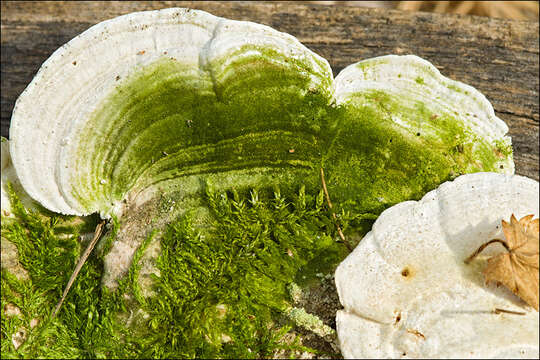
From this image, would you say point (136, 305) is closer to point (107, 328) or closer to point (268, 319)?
point (107, 328)

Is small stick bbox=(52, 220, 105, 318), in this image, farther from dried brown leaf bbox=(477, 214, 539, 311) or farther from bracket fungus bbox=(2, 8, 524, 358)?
dried brown leaf bbox=(477, 214, 539, 311)

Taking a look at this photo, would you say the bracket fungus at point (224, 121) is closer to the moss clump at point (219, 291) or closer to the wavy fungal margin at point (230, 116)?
the wavy fungal margin at point (230, 116)

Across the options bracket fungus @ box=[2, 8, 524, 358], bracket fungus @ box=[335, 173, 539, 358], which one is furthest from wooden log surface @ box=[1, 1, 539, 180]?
bracket fungus @ box=[335, 173, 539, 358]

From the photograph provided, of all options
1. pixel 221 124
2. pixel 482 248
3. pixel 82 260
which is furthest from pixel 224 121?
pixel 482 248

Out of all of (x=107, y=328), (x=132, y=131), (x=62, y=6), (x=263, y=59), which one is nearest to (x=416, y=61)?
(x=263, y=59)

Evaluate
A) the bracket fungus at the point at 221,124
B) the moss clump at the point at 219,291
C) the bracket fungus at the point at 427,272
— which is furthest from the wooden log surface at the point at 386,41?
the moss clump at the point at 219,291

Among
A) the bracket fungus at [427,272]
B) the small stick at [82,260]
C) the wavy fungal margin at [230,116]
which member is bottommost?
the small stick at [82,260]
